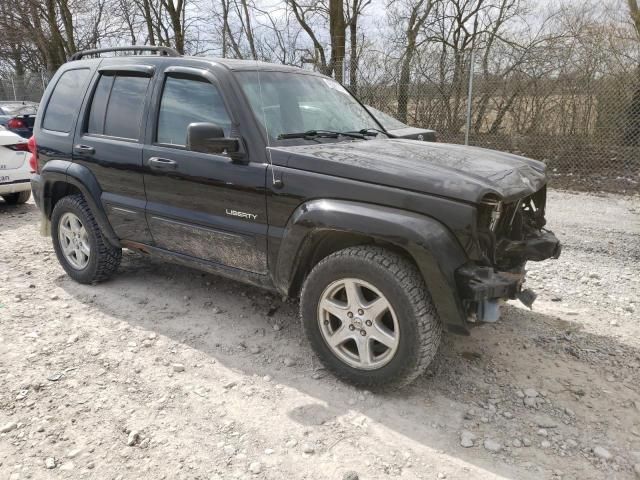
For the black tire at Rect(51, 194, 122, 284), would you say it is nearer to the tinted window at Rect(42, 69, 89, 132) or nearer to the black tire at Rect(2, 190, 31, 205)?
the tinted window at Rect(42, 69, 89, 132)

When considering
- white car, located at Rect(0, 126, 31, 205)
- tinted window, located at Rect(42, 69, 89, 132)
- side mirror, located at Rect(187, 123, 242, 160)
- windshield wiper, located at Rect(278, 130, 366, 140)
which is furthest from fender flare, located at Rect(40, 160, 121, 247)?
white car, located at Rect(0, 126, 31, 205)

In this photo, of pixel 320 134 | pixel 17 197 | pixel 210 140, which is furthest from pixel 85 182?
pixel 17 197

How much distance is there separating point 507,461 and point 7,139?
26.1 feet

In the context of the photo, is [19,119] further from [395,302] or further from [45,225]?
[395,302]

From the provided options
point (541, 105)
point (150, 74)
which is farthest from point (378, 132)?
point (541, 105)

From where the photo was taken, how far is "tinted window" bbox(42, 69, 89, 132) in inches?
180

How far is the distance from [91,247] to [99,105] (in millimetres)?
1233

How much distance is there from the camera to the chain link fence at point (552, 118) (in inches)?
365

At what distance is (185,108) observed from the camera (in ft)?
12.4

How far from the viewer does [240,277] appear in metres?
3.64

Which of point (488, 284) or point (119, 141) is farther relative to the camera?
point (119, 141)

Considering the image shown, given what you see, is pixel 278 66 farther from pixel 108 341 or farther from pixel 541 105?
pixel 541 105

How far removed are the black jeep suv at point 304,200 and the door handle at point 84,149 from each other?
0.04 feet

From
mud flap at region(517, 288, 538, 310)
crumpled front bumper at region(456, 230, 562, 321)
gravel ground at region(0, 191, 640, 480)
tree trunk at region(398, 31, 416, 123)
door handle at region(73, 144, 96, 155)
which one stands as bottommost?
gravel ground at region(0, 191, 640, 480)
